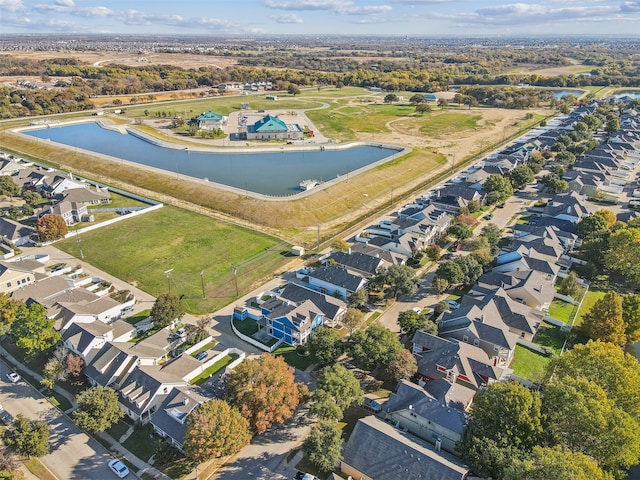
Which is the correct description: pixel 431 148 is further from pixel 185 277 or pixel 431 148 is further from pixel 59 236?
pixel 59 236

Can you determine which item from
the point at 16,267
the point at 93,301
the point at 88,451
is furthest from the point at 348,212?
the point at 88,451

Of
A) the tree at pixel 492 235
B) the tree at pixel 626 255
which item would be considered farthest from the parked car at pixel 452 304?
the tree at pixel 626 255

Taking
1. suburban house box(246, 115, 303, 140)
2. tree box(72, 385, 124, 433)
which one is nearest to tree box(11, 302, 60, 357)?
tree box(72, 385, 124, 433)

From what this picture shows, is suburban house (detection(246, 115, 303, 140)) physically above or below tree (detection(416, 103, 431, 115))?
below

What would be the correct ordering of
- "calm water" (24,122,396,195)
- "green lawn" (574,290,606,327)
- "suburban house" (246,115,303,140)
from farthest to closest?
"suburban house" (246,115,303,140) → "calm water" (24,122,396,195) → "green lawn" (574,290,606,327)

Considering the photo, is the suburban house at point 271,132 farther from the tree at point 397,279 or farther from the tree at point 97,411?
the tree at point 97,411

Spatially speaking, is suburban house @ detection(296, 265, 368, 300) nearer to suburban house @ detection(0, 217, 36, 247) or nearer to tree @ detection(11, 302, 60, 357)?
tree @ detection(11, 302, 60, 357)
